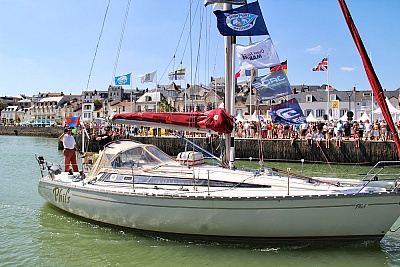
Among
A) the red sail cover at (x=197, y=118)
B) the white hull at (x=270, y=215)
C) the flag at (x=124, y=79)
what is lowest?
the white hull at (x=270, y=215)

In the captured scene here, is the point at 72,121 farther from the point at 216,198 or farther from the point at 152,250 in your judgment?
the point at 216,198

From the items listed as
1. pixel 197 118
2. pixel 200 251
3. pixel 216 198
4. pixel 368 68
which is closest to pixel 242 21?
pixel 197 118

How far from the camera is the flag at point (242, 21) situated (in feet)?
33.6

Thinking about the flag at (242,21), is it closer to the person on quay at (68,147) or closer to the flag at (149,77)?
the person on quay at (68,147)

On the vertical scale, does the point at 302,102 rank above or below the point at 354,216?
above

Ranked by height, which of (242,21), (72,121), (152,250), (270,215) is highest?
(242,21)

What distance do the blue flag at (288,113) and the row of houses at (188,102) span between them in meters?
5.93

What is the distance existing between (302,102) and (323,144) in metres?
37.3

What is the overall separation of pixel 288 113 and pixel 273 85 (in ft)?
3.17

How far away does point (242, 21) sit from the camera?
10.3 metres

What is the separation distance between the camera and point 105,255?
9.07 metres

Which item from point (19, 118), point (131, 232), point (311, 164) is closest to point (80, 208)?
point (131, 232)

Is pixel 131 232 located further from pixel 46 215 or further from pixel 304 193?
pixel 304 193

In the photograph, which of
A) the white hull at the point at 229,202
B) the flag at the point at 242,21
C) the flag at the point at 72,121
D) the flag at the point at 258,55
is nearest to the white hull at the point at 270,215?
the white hull at the point at 229,202
